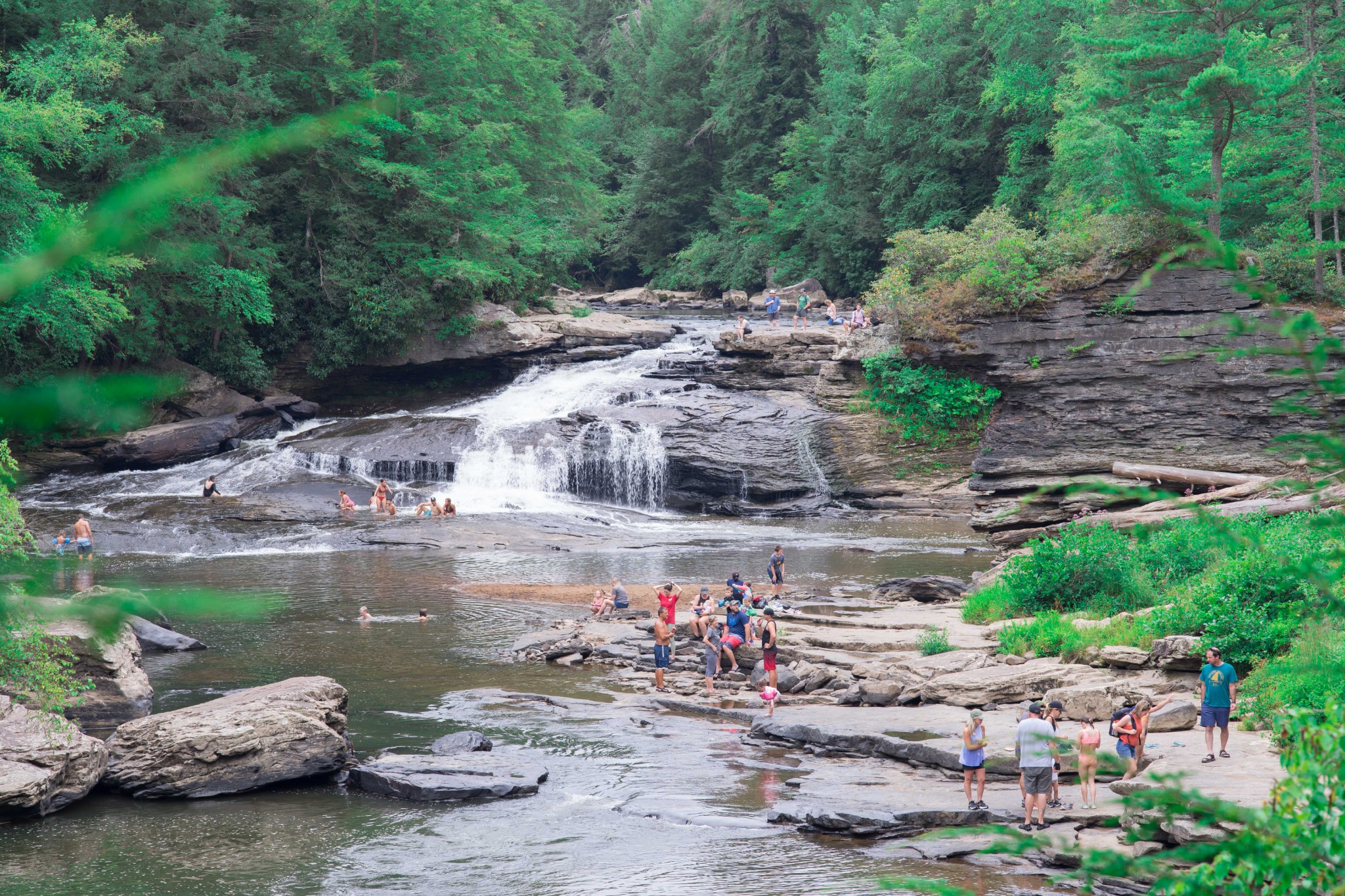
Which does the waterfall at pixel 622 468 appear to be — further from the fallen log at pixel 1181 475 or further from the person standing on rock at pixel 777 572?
the fallen log at pixel 1181 475

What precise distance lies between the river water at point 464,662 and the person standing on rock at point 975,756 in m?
1.17

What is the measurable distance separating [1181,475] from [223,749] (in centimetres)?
1912

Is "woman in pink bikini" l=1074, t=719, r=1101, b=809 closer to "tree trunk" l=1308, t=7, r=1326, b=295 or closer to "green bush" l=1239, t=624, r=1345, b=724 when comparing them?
"green bush" l=1239, t=624, r=1345, b=724

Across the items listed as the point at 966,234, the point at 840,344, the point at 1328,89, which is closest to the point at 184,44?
the point at 840,344

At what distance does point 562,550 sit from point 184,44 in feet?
68.8

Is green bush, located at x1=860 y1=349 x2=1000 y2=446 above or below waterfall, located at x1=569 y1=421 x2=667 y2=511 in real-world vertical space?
above

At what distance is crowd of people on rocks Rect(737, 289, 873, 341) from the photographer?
3781cm

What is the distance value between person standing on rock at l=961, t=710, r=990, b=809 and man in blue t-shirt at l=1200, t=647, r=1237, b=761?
2.14 m

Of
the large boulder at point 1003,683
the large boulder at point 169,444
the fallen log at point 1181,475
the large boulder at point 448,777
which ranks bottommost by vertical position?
the large boulder at point 448,777

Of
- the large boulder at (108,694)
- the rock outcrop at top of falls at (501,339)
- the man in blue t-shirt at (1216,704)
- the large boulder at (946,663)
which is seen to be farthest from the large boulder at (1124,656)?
the rock outcrop at top of falls at (501,339)

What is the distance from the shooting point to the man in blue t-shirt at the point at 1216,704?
10.5 metres

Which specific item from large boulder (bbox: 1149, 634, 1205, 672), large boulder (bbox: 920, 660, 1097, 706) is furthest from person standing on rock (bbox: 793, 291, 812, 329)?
large boulder (bbox: 1149, 634, 1205, 672)

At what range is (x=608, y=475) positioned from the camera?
32125mm

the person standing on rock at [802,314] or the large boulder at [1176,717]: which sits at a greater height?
the person standing on rock at [802,314]
